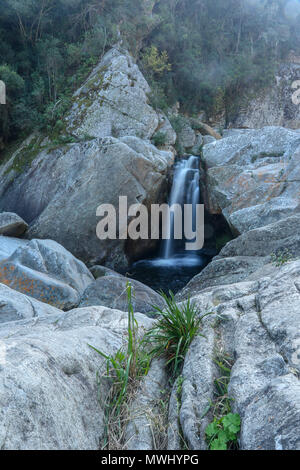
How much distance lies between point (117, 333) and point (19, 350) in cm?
116

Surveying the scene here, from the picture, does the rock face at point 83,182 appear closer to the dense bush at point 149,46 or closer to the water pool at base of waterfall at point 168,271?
the water pool at base of waterfall at point 168,271

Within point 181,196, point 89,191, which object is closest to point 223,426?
point 89,191

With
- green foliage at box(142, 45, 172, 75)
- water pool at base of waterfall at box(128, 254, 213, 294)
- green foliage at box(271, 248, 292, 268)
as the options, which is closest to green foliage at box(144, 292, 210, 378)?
green foliage at box(271, 248, 292, 268)

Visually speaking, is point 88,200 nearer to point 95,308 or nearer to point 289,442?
point 95,308

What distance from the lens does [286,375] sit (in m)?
1.94

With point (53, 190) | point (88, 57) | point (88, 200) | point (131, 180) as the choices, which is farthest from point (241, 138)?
point (88, 57)

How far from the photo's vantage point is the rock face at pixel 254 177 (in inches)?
343

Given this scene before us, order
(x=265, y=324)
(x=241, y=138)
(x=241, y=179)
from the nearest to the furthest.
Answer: (x=265, y=324), (x=241, y=179), (x=241, y=138)

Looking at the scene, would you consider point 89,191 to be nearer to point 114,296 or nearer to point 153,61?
point 114,296

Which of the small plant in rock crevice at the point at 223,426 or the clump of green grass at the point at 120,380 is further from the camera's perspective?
the clump of green grass at the point at 120,380

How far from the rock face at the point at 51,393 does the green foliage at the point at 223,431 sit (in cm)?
64

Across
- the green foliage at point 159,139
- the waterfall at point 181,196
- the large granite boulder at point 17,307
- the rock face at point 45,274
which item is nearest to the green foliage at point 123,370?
the large granite boulder at point 17,307

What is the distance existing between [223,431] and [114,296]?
478cm

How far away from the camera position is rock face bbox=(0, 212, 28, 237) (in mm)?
10500
